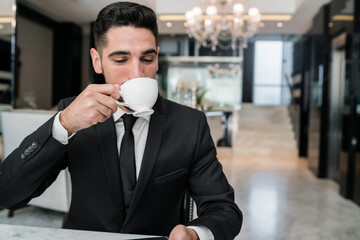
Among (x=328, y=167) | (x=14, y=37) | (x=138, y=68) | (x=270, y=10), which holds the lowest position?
(x=328, y=167)

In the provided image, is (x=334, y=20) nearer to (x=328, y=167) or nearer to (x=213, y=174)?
(x=328, y=167)

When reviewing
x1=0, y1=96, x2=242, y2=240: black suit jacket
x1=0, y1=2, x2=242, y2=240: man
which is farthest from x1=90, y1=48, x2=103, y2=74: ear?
x1=0, y1=96, x2=242, y2=240: black suit jacket

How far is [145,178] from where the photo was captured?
929 millimetres

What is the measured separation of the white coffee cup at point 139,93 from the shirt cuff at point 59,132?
194 mm

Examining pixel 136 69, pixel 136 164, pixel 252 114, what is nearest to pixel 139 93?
pixel 136 69

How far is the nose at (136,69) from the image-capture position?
0.94m

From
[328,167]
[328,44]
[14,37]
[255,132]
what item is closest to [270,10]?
[328,44]

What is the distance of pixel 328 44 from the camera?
478 centimetres

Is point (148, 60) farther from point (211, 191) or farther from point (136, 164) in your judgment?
point (211, 191)

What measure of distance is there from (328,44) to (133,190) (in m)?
4.62

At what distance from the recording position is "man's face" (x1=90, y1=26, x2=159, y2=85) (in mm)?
946

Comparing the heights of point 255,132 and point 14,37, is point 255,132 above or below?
below

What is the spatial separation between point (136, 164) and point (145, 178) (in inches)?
4.0

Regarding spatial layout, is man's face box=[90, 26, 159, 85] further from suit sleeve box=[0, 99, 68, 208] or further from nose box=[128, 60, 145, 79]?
suit sleeve box=[0, 99, 68, 208]
